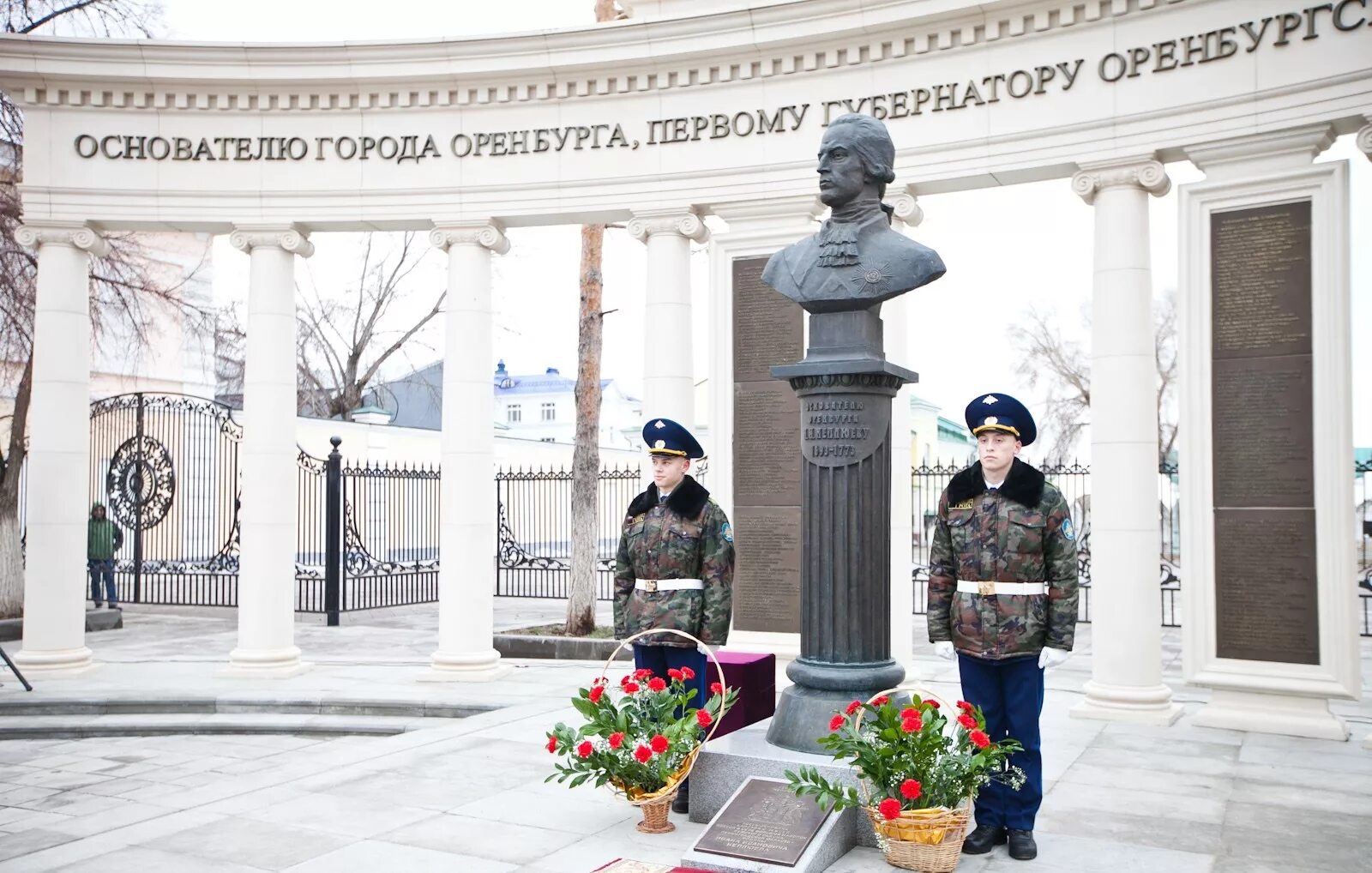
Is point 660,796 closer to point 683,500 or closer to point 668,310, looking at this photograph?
point 683,500

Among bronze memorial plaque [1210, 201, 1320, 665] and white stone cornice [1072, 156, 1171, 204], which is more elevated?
white stone cornice [1072, 156, 1171, 204]

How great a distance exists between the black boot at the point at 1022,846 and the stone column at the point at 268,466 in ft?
25.1

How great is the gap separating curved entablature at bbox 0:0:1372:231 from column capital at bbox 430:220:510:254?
0.12m

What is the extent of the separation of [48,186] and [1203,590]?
35.5 ft

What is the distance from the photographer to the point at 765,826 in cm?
499

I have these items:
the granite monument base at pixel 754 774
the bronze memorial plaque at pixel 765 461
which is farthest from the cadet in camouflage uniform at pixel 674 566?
the bronze memorial plaque at pixel 765 461

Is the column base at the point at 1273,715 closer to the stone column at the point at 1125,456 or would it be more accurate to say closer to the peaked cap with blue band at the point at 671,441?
the stone column at the point at 1125,456

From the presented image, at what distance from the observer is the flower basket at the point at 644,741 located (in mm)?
5453

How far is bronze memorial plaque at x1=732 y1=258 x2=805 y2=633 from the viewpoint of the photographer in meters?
9.70

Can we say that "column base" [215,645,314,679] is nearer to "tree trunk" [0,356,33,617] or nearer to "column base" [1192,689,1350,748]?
"tree trunk" [0,356,33,617]

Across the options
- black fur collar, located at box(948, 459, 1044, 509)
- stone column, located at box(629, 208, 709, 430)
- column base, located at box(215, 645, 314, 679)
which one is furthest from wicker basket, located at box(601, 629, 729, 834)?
column base, located at box(215, 645, 314, 679)

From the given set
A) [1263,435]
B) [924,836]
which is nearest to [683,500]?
[924,836]

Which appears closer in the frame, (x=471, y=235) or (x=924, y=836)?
(x=924, y=836)

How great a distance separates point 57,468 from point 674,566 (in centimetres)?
744
